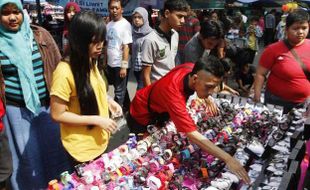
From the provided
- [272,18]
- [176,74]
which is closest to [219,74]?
[176,74]

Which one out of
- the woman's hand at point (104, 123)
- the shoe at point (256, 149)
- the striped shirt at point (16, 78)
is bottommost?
the shoe at point (256, 149)

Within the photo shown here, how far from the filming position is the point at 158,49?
2.97m

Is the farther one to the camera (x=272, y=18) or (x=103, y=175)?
(x=272, y=18)

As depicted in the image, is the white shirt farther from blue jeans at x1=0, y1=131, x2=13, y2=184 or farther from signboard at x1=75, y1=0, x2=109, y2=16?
blue jeans at x1=0, y1=131, x2=13, y2=184

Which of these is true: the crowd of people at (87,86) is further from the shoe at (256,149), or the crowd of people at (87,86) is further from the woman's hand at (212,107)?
the shoe at (256,149)

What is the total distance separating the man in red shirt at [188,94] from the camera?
1.90 meters

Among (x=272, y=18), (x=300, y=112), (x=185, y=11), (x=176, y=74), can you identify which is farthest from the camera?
(x=272, y=18)

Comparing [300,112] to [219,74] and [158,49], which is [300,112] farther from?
[158,49]

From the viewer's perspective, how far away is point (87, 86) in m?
1.93

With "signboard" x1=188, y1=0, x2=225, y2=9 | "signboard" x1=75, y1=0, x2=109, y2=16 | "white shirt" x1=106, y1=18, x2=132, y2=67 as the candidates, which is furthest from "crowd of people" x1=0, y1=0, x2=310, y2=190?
"signboard" x1=188, y1=0, x2=225, y2=9

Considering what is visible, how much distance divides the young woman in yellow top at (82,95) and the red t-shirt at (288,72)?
1.64 metres

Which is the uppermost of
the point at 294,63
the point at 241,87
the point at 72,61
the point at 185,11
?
the point at 185,11

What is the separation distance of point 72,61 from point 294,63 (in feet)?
6.22

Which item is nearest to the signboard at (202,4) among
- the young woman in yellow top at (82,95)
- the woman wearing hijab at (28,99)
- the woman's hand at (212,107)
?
the woman's hand at (212,107)
